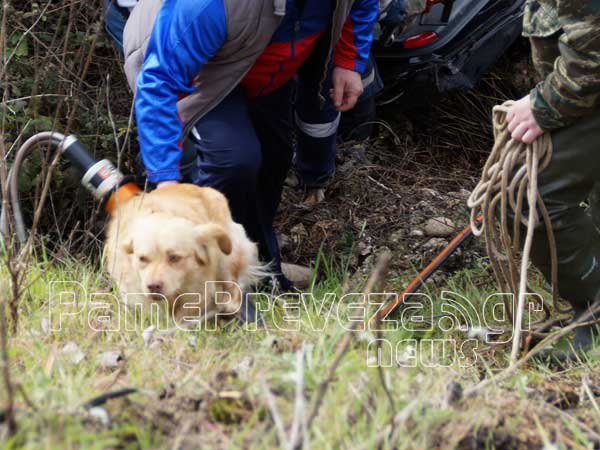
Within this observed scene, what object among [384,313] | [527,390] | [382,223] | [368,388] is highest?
[368,388]

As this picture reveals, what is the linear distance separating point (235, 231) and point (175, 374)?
1411 mm

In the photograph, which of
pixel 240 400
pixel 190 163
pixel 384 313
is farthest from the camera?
pixel 190 163

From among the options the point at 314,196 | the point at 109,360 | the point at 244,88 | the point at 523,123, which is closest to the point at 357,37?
the point at 244,88

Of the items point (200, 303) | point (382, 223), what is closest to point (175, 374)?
point (200, 303)

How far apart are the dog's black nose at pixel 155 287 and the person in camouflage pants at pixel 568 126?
1524mm

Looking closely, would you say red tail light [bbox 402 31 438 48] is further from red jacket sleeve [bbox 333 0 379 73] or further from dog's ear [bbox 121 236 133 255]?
dog's ear [bbox 121 236 133 255]

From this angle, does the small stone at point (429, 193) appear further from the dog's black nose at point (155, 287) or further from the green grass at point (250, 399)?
the dog's black nose at point (155, 287)

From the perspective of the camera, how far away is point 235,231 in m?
3.90

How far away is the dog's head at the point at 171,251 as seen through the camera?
326 cm

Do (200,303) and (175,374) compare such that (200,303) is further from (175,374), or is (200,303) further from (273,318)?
(175,374)

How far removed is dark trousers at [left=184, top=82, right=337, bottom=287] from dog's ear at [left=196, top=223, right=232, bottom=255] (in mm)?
794

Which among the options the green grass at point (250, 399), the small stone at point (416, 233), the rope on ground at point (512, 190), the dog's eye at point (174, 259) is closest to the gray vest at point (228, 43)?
the dog's eye at point (174, 259)

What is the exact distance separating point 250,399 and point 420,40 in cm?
366

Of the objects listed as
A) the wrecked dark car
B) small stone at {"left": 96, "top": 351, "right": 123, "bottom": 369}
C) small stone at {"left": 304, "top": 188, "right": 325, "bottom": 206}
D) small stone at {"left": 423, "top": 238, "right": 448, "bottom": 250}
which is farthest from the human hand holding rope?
small stone at {"left": 304, "top": 188, "right": 325, "bottom": 206}
